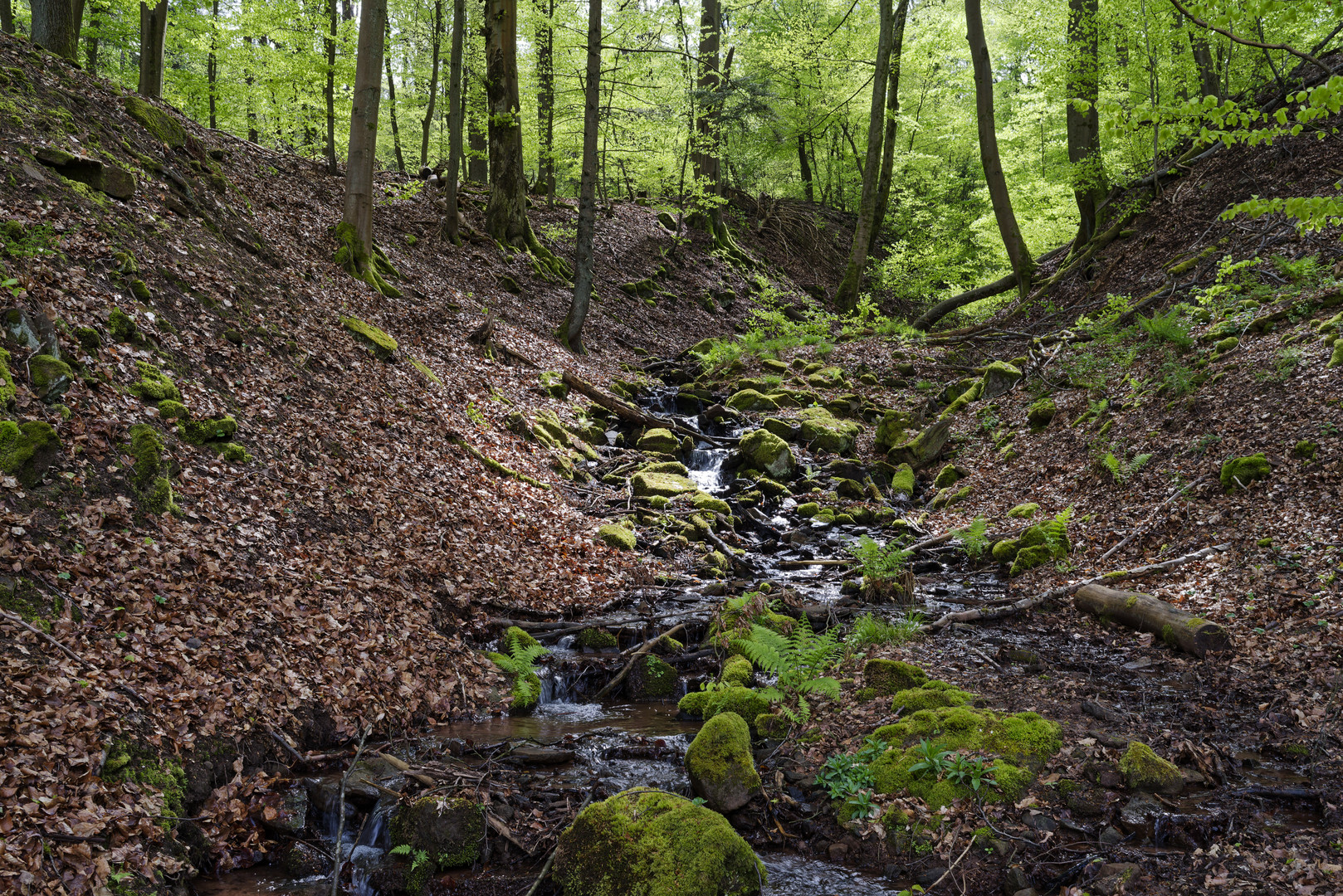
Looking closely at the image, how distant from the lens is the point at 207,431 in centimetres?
678

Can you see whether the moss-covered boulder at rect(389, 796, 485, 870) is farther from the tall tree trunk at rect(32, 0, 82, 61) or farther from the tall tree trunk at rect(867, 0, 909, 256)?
the tall tree trunk at rect(867, 0, 909, 256)

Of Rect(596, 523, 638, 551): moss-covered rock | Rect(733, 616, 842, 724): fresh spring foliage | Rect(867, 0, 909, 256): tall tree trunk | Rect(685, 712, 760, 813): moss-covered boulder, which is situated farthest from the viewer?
Rect(867, 0, 909, 256): tall tree trunk

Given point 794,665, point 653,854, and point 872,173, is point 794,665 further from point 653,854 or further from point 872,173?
point 872,173

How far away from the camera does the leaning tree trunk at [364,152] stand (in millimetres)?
11523

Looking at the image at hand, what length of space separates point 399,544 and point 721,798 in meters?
4.50

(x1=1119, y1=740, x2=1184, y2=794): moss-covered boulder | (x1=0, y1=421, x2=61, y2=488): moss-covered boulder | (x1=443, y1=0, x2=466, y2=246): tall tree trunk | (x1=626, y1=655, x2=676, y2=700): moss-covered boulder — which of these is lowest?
(x1=626, y1=655, x2=676, y2=700): moss-covered boulder

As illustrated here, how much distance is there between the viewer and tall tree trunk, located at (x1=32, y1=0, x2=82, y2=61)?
10.4m

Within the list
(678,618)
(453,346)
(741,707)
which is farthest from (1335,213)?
(453,346)

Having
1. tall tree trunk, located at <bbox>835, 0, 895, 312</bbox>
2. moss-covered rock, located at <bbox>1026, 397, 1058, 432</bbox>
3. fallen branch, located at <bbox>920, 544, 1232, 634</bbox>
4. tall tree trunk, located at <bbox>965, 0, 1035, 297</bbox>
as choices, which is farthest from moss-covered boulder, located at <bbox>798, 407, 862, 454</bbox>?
fallen branch, located at <bbox>920, 544, 1232, 634</bbox>

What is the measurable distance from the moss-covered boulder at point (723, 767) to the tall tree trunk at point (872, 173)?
16466mm

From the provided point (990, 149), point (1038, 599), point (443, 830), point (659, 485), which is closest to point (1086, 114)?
point (990, 149)

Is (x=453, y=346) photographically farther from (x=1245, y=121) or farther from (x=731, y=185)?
(x=731, y=185)

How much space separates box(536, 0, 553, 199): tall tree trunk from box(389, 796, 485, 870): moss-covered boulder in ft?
65.8

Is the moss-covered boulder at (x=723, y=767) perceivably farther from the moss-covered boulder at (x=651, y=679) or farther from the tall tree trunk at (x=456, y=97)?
the tall tree trunk at (x=456, y=97)
